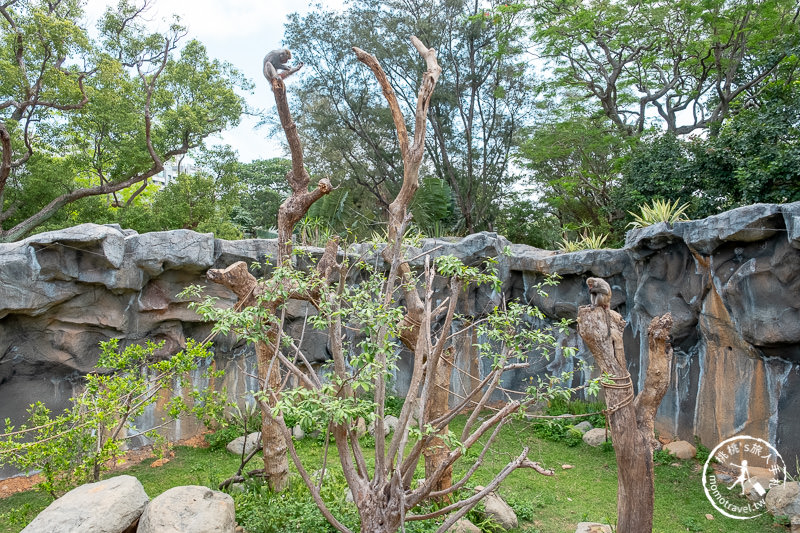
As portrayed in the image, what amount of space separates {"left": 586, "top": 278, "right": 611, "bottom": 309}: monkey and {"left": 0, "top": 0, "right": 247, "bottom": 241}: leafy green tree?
9.16m

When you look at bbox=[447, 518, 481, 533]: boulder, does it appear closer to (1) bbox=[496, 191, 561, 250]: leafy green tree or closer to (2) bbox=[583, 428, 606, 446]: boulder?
(2) bbox=[583, 428, 606, 446]: boulder

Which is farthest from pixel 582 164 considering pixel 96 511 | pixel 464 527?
pixel 96 511

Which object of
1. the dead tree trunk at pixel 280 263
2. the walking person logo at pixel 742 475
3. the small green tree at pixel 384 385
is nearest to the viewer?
the small green tree at pixel 384 385

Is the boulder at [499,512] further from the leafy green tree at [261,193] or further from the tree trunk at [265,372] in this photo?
the leafy green tree at [261,193]

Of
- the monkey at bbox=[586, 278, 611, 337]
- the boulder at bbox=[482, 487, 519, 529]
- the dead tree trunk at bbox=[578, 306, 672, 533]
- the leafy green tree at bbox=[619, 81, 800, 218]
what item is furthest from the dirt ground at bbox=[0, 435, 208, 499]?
the leafy green tree at bbox=[619, 81, 800, 218]

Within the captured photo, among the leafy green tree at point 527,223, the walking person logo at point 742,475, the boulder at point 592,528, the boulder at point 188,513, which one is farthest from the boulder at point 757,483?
the leafy green tree at point 527,223

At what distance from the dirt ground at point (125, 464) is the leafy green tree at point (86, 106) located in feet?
15.1

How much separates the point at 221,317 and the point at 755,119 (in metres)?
8.44

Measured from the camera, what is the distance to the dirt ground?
6516 mm

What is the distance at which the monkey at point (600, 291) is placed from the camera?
4.10 meters

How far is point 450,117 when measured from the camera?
627 inches

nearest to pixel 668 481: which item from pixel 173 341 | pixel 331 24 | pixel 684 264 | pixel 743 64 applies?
pixel 684 264

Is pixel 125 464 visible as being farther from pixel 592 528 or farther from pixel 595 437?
pixel 595 437

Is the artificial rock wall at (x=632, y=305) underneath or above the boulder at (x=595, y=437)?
above
